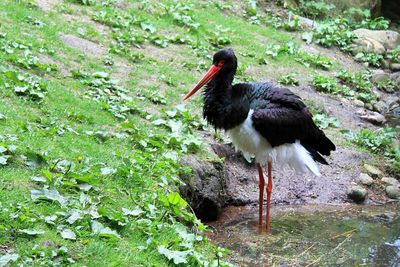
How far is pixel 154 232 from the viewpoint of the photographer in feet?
17.6

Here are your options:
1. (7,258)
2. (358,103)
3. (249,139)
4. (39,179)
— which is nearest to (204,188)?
(249,139)

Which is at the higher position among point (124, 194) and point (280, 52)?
point (124, 194)

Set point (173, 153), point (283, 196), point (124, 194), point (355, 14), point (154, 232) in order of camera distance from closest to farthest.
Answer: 1. point (154, 232)
2. point (124, 194)
3. point (173, 153)
4. point (283, 196)
5. point (355, 14)

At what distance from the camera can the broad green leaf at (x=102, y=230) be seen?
5.02 m

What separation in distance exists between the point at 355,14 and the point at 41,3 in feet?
24.8

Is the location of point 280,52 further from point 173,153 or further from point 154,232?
point 154,232

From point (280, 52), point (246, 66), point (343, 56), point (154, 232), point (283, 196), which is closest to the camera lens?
point (154, 232)

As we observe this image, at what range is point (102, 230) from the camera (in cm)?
505

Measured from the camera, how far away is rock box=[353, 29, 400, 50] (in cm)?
1400

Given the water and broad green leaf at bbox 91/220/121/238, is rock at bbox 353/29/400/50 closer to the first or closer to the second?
the water

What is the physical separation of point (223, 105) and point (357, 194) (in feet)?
7.93

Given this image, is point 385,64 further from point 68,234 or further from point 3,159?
point 68,234

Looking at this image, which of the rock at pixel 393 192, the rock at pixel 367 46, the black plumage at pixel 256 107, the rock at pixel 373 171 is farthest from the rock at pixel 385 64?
the black plumage at pixel 256 107

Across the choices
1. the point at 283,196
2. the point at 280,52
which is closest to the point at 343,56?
the point at 280,52
